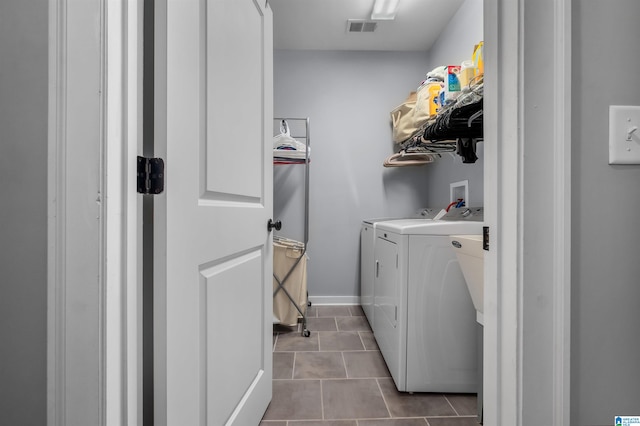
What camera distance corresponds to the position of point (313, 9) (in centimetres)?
251

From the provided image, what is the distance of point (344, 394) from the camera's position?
161 cm

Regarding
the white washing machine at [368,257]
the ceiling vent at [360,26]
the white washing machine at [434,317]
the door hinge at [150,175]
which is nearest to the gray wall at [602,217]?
the door hinge at [150,175]

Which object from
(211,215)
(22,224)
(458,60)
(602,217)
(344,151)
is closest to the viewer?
(22,224)

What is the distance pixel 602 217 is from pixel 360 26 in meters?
2.61

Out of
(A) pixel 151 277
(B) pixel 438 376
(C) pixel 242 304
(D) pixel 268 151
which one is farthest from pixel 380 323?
(A) pixel 151 277

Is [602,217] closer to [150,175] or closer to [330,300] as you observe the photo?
[150,175]

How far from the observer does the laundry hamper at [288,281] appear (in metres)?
2.49

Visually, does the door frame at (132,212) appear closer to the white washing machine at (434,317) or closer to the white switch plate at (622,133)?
the white switch plate at (622,133)

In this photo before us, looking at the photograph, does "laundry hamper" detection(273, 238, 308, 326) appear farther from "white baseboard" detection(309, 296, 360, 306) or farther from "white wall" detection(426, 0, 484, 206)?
"white wall" detection(426, 0, 484, 206)

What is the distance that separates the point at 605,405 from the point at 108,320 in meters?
0.97

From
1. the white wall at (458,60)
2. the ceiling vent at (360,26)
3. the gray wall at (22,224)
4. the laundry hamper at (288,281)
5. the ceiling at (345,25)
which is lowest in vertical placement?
the laundry hamper at (288,281)

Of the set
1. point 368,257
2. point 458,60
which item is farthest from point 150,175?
point 458,60

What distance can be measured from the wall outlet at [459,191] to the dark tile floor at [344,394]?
4.09 ft

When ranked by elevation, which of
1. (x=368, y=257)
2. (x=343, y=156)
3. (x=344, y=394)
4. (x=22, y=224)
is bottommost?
(x=344, y=394)
